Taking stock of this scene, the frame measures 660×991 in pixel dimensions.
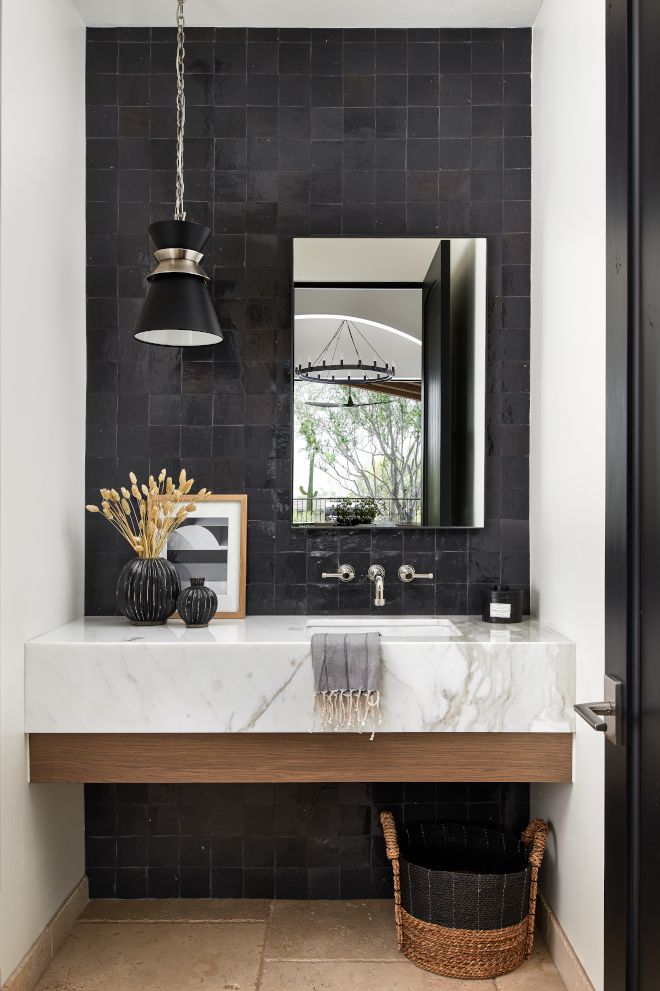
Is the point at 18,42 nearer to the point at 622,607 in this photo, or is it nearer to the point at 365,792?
the point at 622,607

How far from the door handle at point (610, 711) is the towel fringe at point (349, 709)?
725 mm

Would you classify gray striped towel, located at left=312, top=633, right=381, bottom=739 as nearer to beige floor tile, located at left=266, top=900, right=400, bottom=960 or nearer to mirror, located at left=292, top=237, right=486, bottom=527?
mirror, located at left=292, top=237, right=486, bottom=527

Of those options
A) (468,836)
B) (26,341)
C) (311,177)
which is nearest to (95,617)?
(26,341)

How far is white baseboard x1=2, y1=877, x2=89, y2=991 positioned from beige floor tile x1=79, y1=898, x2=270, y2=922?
63mm

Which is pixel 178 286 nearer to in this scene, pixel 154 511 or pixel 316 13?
pixel 154 511

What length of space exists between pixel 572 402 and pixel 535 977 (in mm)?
1545

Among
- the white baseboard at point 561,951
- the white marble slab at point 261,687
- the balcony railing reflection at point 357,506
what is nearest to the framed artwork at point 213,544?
the balcony railing reflection at point 357,506

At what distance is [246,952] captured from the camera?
2203 millimetres

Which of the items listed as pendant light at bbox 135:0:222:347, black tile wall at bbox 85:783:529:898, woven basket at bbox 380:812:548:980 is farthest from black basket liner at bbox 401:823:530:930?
pendant light at bbox 135:0:222:347

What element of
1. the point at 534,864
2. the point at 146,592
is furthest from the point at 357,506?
the point at 534,864

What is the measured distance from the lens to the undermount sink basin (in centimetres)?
225

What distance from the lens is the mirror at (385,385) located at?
252cm

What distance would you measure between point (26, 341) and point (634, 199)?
1497mm

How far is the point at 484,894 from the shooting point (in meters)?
2.09
